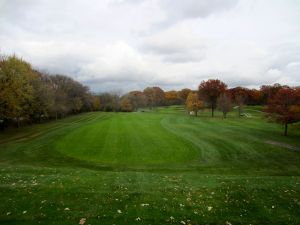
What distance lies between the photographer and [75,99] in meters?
103

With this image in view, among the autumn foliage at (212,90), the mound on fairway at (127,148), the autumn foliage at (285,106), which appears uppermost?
the autumn foliage at (212,90)

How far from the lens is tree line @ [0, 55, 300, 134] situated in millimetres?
43062

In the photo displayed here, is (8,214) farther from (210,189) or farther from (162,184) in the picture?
(210,189)

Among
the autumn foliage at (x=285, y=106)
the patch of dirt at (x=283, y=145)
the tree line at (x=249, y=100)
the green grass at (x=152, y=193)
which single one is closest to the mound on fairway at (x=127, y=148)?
the green grass at (x=152, y=193)

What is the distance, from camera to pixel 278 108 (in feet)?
141

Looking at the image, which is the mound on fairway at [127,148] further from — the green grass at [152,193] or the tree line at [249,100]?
the tree line at [249,100]

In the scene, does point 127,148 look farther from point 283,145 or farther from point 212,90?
point 212,90

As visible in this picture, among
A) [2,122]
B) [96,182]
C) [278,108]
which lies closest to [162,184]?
[96,182]

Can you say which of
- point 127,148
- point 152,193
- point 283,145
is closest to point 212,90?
point 283,145

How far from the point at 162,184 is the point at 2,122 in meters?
46.7

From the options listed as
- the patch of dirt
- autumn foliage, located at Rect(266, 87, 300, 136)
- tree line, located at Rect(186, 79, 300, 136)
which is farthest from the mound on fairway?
tree line, located at Rect(186, 79, 300, 136)

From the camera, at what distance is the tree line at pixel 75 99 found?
141ft

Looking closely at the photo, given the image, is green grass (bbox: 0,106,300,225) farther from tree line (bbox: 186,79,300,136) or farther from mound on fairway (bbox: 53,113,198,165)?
tree line (bbox: 186,79,300,136)

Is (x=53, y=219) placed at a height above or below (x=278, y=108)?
below
